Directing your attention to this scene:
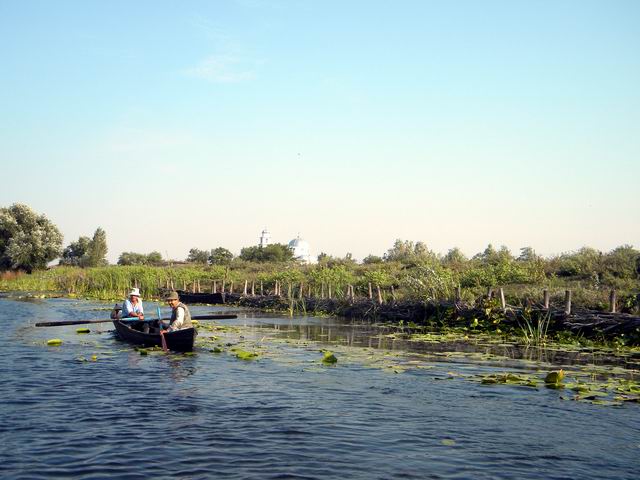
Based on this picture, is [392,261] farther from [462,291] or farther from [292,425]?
[292,425]

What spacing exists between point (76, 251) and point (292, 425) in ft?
248

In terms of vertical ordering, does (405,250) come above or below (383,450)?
above

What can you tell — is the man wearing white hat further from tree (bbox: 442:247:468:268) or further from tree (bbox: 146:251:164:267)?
tree (bbox: 146:251:164:267)

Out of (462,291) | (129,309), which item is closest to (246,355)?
(129,309)

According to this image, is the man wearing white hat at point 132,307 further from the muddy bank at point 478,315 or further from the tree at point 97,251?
the tree at point 97,251

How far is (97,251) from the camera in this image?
241 ft

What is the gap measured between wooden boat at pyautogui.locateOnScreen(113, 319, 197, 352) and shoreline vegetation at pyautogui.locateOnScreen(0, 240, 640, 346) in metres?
9.75

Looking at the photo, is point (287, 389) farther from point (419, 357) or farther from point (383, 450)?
point (419, 357)

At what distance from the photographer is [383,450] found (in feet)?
26.5

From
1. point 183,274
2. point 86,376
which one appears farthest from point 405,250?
point 86,376

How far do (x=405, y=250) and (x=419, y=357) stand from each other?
148 ft

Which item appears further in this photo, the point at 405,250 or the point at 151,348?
the point at 405,250

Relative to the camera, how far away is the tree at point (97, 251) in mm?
72562

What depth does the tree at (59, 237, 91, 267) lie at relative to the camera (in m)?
77.3
